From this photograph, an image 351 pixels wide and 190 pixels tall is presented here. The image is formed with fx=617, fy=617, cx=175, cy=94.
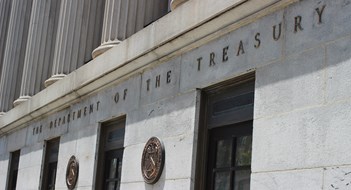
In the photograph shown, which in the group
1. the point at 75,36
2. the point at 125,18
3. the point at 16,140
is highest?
the point at 75,36

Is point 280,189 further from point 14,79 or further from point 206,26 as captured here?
point 14,79

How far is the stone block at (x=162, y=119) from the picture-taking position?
367 inches

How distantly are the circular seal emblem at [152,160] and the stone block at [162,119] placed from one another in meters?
0.16

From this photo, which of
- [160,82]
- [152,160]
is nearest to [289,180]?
[152,160]

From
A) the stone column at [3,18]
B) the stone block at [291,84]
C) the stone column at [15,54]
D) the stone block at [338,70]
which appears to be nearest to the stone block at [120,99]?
the stone block at [291,84]

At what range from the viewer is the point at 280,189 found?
22.8ft

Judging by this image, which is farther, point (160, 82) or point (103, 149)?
point (103, 149)

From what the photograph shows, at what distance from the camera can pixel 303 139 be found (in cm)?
676

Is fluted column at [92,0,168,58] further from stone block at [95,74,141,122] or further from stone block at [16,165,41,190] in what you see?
stone block at [16,165,41,190]

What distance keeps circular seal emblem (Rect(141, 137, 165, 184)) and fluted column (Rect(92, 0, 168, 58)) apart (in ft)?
10.9

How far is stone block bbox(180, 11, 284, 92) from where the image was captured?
7.67 meters

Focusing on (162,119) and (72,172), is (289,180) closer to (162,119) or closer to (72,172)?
(162,119)

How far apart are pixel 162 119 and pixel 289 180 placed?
358 cm

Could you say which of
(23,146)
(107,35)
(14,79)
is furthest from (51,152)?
(14,79)
